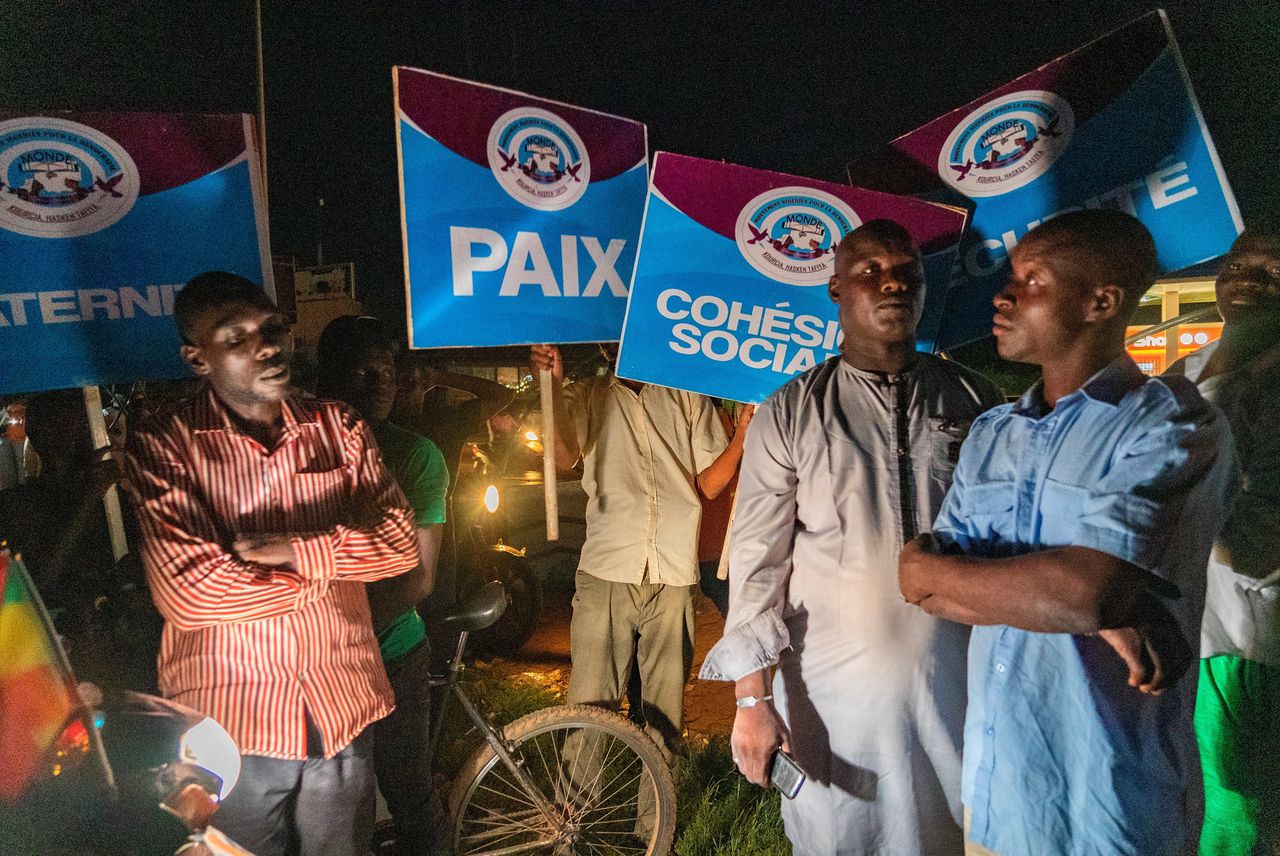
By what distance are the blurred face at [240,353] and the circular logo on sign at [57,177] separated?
0.89 metres

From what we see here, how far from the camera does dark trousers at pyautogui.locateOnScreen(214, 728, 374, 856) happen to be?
2.01 metres

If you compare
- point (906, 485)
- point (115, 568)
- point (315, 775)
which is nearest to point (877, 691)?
point (906, 485)

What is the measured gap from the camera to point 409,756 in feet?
9.15

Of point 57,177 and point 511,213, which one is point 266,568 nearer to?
point 57,177

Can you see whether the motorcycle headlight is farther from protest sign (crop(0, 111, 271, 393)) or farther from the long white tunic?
protest sign (crop(0, 111, 271, 393))

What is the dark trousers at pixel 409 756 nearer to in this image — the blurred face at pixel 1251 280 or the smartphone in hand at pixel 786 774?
the smartphone in hand at pixel 786 774

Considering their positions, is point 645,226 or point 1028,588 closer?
point 1028,588

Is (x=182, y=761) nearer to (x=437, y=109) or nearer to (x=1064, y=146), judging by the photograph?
(x=437, y=109)

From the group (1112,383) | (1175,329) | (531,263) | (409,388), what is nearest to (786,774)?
(1112,383)

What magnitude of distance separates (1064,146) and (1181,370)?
3.51 feet

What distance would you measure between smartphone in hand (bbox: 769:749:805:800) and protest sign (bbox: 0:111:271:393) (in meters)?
2.51

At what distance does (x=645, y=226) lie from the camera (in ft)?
9.96

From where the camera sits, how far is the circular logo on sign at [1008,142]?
2.94 metres

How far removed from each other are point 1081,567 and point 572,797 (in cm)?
266
